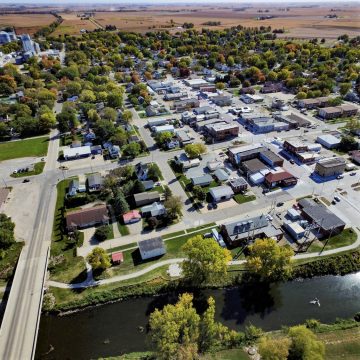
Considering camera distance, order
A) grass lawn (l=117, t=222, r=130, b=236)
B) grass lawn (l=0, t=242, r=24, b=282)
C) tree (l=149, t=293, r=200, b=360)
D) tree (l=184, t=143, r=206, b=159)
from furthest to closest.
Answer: tree (l=184, t=143, r=206, b=159)
grass lawn (l=117, t=222, r=130, b=236)
grass lawn (l=0, t=242, r=24, b=282)
tree (l=149, t=293, r=200, b=360)

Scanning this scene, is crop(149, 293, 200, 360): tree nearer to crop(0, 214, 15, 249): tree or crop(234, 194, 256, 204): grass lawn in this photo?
crop(234, 194, 256, 204): grass lawn

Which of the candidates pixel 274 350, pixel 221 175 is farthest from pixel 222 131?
pixel 274 350

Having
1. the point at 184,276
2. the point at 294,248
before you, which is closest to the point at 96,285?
the point at 184,276

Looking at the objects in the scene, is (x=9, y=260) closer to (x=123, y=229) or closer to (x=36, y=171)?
(x=123, y=229)

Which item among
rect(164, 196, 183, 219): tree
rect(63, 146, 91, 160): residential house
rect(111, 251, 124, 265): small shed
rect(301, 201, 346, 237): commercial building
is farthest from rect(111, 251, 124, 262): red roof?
rect(63, 146, 91, 160): residential house

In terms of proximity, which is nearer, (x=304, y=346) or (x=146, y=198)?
(x=304, y=346)

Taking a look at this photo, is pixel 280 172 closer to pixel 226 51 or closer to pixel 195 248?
pixel 195 248
